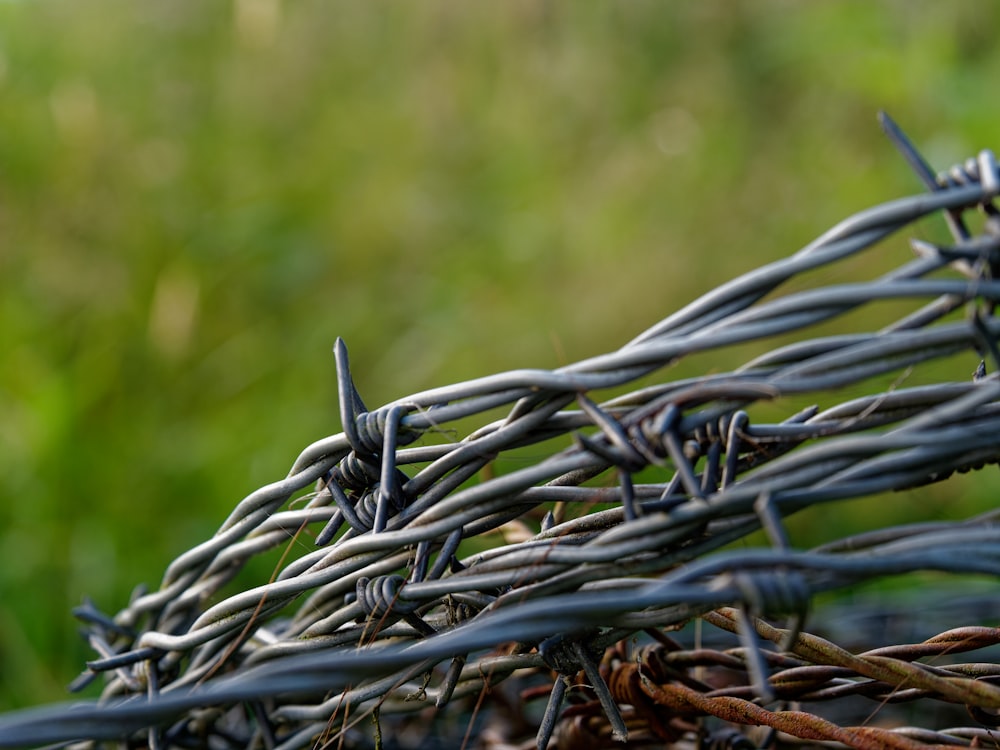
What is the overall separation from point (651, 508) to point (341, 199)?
2.39 metres

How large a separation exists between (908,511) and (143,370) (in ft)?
5.31

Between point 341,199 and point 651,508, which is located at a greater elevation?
point 341,199

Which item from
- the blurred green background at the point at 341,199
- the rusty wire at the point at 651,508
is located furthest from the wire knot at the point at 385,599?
the blurred green background at the point at 341,199

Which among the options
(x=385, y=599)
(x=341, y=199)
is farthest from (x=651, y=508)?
(x=341, y=199)

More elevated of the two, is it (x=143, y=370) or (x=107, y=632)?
(x=143, y=370)

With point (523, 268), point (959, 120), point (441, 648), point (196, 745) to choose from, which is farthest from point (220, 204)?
point (441, 648)

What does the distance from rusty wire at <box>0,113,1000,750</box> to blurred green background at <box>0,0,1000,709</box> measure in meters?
1.17

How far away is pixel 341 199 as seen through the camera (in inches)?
104

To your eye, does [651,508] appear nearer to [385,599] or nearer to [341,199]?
[385,599]

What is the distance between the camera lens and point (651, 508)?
1.25ft

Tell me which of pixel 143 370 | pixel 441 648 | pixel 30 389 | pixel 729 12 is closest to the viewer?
pixel 441 648

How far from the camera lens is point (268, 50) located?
2.78m

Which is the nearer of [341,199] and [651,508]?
[651,508]

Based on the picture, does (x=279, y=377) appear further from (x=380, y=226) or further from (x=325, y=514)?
(x=325, y=514)
